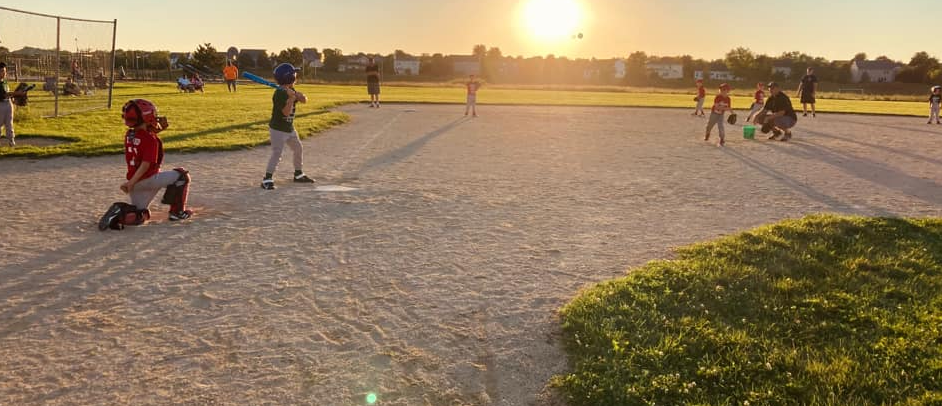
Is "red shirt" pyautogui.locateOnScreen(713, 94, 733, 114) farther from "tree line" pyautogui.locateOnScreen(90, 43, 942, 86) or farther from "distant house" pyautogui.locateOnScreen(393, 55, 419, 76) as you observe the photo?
"distant house" pyautogui.locateOnScreen(393, 55, 419, 76)

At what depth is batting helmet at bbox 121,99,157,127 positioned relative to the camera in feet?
20.6

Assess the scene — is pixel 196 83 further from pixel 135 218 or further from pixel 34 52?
pixel 135 218

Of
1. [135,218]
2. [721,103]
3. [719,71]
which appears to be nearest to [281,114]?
[135,218]

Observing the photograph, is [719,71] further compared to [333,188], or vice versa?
[719,71]

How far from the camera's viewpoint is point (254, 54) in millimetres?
123438

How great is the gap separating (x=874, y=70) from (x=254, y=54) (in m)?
134

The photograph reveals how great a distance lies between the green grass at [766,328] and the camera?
3240 mm

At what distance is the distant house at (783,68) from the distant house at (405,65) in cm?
7803

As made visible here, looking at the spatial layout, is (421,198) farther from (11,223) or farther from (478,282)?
(11,223)

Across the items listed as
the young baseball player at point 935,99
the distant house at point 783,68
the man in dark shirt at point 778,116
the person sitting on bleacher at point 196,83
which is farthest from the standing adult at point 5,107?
the distant house at point 783,68

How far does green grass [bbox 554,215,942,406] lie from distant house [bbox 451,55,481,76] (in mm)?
131738

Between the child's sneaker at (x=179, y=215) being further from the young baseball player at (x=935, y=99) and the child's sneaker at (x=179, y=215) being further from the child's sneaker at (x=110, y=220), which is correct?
the young baseball player at (x=935, y=99)

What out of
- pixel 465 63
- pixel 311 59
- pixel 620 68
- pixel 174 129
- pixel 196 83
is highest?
pixel 465 63

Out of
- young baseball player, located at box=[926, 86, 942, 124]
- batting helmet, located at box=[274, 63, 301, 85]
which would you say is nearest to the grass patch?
batting helmet, located at box=[274, 63, 301, 85]
